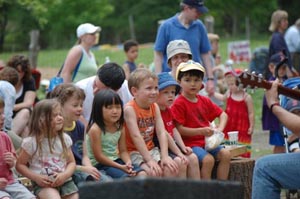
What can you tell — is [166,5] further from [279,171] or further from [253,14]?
[279,171]

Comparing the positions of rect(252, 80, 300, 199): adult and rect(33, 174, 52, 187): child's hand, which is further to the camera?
rect(33, 174, 52, 187): child's hand

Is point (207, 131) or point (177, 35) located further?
point (177, 35)

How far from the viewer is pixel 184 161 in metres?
7.43

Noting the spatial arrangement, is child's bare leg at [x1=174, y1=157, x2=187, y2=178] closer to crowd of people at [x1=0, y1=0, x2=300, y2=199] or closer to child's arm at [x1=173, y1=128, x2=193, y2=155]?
crowd of people at [x1=0, y1=0, x2=300, y2=199]

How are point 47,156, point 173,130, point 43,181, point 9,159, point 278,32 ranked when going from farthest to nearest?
point 278,32 < point 173,130 < point 47,156 < point 43,181 < point 9,159

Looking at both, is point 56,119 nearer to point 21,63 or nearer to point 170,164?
point 170,164

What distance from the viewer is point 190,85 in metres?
7.78

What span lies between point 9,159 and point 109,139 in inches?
41.9

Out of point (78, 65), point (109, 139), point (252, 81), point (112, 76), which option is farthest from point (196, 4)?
point (252, 81)

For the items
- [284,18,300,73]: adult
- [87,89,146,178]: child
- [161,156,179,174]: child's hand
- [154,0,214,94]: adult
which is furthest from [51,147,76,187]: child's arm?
[284,18,300,73]: adult

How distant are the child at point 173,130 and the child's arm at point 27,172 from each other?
1272 mm

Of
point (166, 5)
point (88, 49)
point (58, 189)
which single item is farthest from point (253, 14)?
point (58, 189)

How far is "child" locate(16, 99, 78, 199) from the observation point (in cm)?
671

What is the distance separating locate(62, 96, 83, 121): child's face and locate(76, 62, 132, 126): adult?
0.88 m
